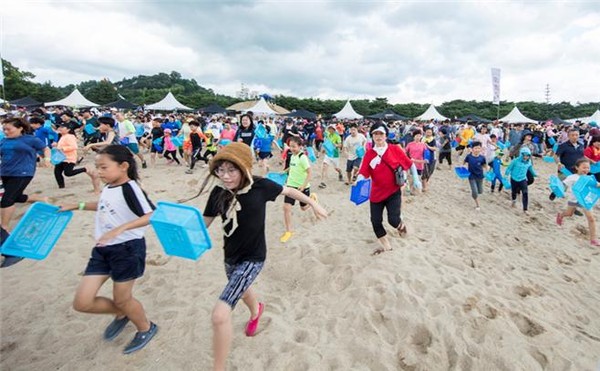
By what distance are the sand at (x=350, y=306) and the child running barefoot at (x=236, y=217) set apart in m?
0.74

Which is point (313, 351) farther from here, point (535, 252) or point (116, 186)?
point (535, 252)

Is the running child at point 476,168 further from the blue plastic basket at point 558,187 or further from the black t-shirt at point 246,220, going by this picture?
the black t-shirt at point 246,220

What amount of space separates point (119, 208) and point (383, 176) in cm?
308

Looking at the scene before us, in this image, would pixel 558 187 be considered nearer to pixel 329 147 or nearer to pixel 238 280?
pixel 329 147

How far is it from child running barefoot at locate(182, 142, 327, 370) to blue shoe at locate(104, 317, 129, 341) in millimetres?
1323

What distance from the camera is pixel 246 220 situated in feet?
7.89

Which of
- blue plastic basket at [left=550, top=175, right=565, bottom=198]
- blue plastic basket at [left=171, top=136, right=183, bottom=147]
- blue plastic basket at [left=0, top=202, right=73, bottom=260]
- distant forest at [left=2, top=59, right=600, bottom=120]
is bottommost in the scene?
blue plastic basket at [left=550, top=175, right=565, bottom=198]

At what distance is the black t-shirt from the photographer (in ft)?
7.82

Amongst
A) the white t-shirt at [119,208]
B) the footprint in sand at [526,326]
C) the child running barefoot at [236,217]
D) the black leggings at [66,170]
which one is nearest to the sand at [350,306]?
the footprint in sand at [526,326]

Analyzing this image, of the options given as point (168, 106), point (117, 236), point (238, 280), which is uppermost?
point (168, 106)

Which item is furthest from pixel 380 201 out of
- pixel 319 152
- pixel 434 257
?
pixel 319 152

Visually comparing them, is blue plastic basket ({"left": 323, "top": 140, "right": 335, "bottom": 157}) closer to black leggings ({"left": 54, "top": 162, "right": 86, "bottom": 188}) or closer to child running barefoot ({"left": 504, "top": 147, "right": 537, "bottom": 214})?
child running barefoot ({"left": 504, "top": 147, "right": 537, "bottom": 214})

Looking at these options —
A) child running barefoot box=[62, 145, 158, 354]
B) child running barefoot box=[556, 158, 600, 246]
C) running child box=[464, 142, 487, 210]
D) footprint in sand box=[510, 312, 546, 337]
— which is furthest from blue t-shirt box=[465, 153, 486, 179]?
child running barefoot box=[62, 145, 158, 354]

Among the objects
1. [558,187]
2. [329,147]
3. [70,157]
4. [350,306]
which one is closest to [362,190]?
[350,306]
